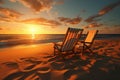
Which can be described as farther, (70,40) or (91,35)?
(91,35)

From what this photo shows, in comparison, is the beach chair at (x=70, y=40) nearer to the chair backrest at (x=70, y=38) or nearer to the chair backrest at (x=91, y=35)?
the chair backrest at (x=70, y=38)

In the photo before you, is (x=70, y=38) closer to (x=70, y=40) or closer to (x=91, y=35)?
(x=70, y=40)

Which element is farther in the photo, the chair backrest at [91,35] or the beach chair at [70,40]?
the chair backrest at [91,35]

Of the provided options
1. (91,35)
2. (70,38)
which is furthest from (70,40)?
(91,35)

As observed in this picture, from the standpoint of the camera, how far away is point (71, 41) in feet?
16.3

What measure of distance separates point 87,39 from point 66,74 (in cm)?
362

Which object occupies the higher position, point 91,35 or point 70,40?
point 91,35

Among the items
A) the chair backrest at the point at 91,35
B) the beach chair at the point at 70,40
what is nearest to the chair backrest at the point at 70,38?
the beach chair at the point at 70,40

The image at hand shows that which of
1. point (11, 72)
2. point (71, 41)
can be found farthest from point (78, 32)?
point (11, 72)

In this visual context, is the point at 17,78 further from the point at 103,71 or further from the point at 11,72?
the point at 103,71

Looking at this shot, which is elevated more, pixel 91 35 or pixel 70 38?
pixel 91 35

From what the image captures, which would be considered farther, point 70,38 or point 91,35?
point 91,35

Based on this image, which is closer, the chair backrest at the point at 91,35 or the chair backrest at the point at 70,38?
the chair backrest at the point at 70,38

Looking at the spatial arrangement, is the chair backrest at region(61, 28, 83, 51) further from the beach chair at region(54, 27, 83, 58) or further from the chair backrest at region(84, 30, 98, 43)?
the chair backrest at region(84, 30, 98, 43)
